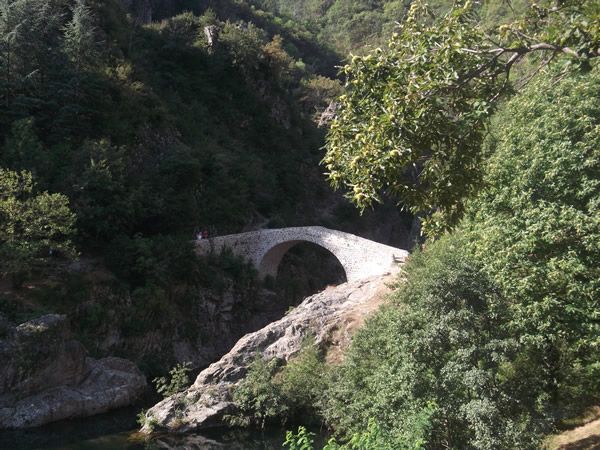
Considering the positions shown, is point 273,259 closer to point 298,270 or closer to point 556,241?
point 298,270

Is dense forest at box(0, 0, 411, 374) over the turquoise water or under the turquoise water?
over

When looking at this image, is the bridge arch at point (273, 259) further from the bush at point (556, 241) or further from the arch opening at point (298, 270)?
the bush at point (556, 241)

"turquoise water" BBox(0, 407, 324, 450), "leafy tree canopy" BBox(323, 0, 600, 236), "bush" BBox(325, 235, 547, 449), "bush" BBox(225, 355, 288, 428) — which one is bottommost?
"turquoise water" BBox(0, 407, 324, 450)

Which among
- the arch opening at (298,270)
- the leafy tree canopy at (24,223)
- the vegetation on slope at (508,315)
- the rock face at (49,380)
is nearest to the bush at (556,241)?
the vegetation on slope at (508,315)

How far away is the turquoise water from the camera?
1339 cm

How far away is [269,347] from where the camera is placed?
1733 centimetres

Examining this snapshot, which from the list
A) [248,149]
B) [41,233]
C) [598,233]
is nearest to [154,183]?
[41,233]

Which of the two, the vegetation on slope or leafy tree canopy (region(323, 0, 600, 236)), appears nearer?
leafy tree canopy (region(323, 0, 600, 236))

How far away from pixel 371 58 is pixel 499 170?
7.97 meters

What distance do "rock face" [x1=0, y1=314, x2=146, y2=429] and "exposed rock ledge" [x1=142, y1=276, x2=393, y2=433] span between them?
2504mm

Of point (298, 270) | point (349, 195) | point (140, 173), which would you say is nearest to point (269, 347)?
point (349, 195)

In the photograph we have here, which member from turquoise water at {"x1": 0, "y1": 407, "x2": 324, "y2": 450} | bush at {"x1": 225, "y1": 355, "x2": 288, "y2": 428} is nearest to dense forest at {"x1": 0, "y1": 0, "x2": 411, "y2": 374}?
turquoise water at {"x1": 0, "y1": 407, "x2": 324, "y2": 450}

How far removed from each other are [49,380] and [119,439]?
3603 mm

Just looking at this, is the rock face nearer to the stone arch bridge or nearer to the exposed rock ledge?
the exposed rock ledge
